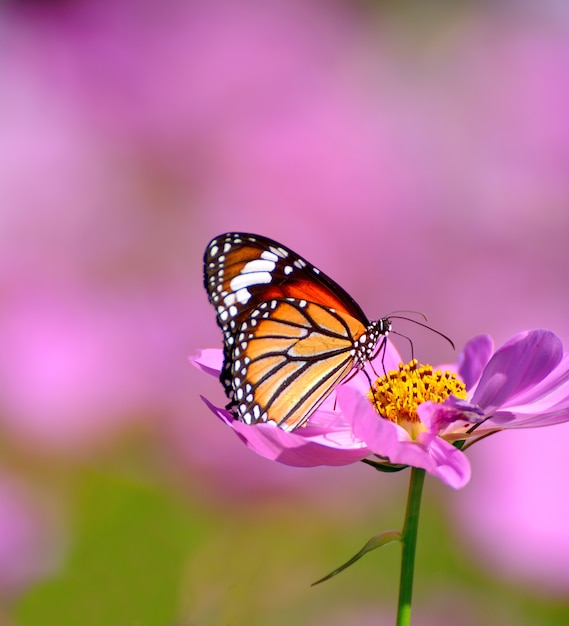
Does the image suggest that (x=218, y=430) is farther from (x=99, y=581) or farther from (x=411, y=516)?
(x=411, y=516)

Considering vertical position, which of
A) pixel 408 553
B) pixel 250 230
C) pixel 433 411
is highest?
pixel 250 230

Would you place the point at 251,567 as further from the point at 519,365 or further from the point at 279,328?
the point at 519,365

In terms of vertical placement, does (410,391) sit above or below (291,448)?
above

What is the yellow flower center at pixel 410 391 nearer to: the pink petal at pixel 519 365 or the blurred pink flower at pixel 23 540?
the pink petal at pixel 519 365

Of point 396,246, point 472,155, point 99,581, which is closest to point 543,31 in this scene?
point 472,155

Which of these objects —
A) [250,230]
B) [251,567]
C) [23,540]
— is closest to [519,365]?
[251,567]

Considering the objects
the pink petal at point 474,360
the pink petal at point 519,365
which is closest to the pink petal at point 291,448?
the pink petal at point 519,365
